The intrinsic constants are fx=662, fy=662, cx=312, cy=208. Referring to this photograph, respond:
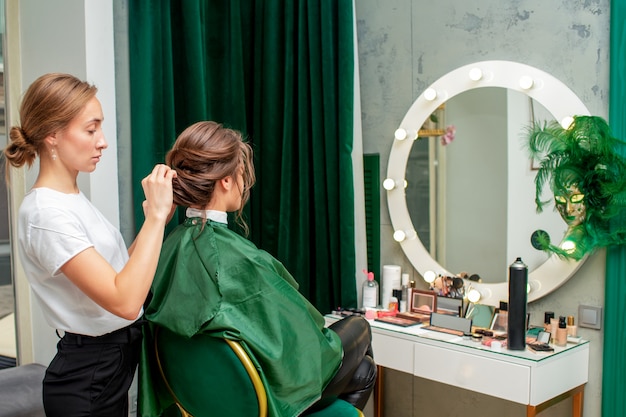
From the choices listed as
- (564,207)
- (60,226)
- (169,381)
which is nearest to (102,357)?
(169,381)

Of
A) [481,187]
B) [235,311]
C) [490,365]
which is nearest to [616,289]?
[490,365]

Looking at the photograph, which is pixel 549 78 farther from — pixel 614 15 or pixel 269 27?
pixel 269 27

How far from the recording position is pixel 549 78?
2.29 m

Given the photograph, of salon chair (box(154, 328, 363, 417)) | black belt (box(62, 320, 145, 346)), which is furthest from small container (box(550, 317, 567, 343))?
black belt (box(62, 320, 145, 346))

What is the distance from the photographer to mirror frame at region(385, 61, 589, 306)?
2.27 metres

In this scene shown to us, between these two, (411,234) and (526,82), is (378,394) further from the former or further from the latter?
(526,82)

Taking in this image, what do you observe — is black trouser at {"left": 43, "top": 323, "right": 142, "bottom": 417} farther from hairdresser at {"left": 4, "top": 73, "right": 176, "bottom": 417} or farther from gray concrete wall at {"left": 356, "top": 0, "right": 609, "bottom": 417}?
gray concrete wall at {"left": 356, "top": 0, "right": 609, "bottom": 417}

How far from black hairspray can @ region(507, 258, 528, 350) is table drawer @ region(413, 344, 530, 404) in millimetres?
79

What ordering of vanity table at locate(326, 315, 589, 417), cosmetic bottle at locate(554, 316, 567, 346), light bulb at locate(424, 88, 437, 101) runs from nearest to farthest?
1. vanity table at locate(326, 315, 589, 417)
2. cosmetic bottle at locate(554, 316, 567, 346)
3. light bulb at locate(424, 88, 437, 101)

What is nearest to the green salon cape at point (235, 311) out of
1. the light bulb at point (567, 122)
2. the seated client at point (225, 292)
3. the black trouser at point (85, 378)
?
the seated client at point (225, 292)

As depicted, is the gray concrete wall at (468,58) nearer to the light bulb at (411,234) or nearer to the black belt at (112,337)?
the light bulb at (411,234)

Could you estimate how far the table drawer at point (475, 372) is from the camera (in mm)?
2053

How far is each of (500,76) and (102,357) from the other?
1.72m

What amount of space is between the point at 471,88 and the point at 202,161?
4.43 feet
